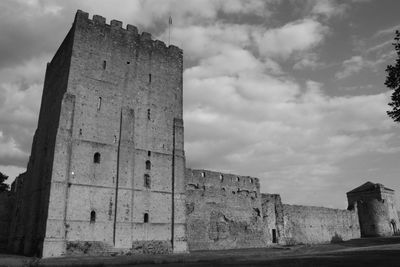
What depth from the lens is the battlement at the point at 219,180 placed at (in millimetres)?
28219

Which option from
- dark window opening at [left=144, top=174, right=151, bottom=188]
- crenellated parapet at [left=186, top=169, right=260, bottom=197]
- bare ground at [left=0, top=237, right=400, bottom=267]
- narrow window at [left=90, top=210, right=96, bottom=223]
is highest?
crenellated parapet at [left=186, top=169, right=260, bottom=197]

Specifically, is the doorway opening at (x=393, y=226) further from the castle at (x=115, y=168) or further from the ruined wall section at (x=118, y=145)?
the ruined wall section at (x=118, y=145)

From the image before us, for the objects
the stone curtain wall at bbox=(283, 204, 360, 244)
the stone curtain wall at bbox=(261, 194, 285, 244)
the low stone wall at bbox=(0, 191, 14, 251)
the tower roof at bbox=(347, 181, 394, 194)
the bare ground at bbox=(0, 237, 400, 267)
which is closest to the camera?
the bare ground at bbox=(0, 237, 400, 267)

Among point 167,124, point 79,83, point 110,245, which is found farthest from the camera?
point 167,124

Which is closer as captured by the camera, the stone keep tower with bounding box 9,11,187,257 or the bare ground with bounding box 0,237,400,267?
the bare ground with bounding box 0,237,400,267

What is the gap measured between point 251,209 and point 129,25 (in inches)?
694

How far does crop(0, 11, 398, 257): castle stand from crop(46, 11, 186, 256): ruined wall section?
0.06 m

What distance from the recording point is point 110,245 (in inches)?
844

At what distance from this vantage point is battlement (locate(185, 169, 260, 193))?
92.6ft

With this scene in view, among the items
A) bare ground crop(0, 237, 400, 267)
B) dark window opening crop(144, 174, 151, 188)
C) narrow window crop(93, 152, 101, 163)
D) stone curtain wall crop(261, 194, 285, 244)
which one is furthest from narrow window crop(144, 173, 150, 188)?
stone curtain wall crop(261, 194, 285, 244)

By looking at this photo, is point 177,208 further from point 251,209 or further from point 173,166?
point 251,209

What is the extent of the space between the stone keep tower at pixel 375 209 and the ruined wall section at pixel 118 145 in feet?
99.5

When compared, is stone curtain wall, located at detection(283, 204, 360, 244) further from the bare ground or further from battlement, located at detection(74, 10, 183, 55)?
battlement, located at detection(74, 10, 183, 55)

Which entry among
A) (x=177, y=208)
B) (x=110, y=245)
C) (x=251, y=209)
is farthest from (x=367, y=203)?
(x=110, y=245)
